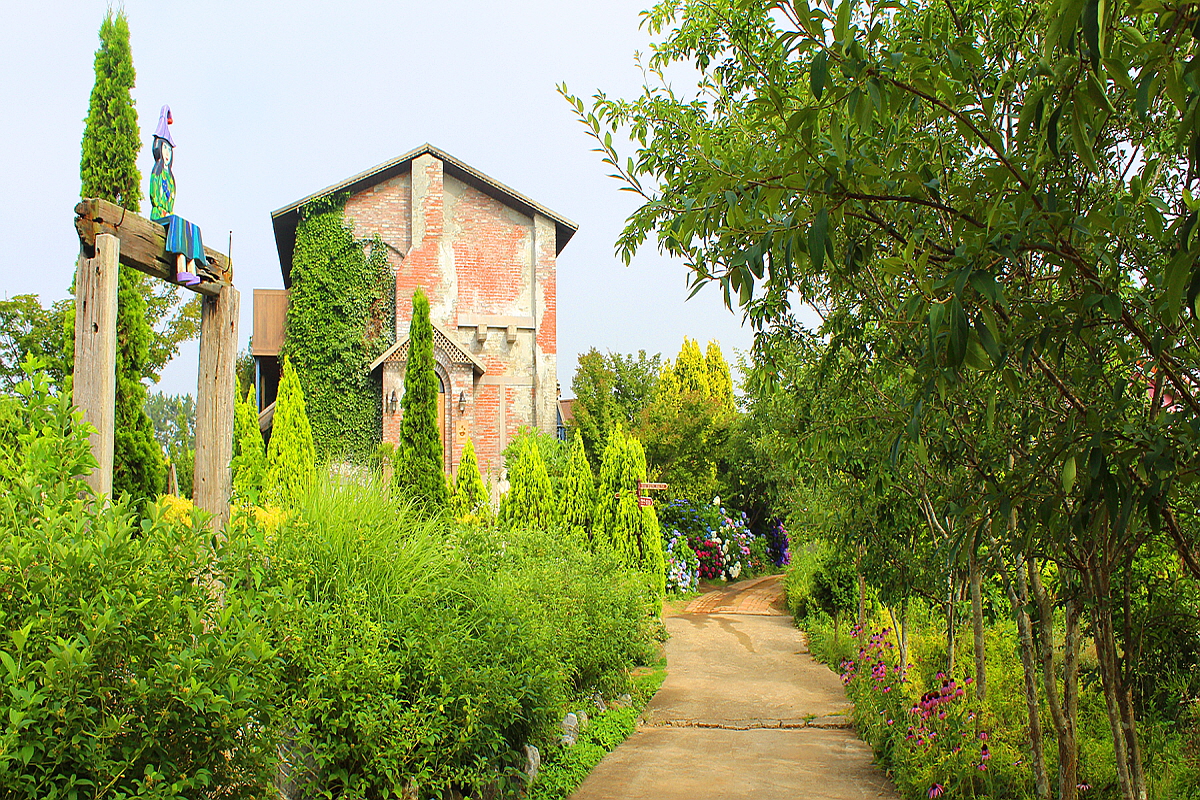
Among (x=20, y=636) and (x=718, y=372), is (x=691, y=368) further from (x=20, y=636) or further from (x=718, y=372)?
(x=20, y=636)

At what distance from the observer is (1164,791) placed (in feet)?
15.2

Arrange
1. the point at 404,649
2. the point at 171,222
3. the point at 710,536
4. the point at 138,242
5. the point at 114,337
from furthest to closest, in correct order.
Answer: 1. the point at 710,536
2. the point at 171,222
3. the point at 138,242
4. the point at 114,337
5. the point at 404,649

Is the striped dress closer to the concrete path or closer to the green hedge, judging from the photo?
the green hedge

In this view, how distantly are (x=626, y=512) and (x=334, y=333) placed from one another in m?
8.22

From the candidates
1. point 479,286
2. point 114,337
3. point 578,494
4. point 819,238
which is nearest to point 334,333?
point 479,286

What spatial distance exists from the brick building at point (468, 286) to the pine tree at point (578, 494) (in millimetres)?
4703

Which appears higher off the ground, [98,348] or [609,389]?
[609,389]

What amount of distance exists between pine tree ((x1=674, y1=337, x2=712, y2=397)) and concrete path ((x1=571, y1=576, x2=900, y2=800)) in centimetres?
Result: 1562

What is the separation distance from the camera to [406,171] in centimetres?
1928

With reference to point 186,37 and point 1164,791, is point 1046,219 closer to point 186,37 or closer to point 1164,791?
point 1164,791

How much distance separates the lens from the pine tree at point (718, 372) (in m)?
28.8

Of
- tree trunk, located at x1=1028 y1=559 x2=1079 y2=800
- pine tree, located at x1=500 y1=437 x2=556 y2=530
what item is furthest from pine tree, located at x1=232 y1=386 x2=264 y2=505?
tree trunk, located at x1=1028 y1=559 x2=1079 y2=800

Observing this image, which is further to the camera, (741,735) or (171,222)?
(741,735)

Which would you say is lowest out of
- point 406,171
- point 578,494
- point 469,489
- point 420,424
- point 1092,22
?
point 578,494
